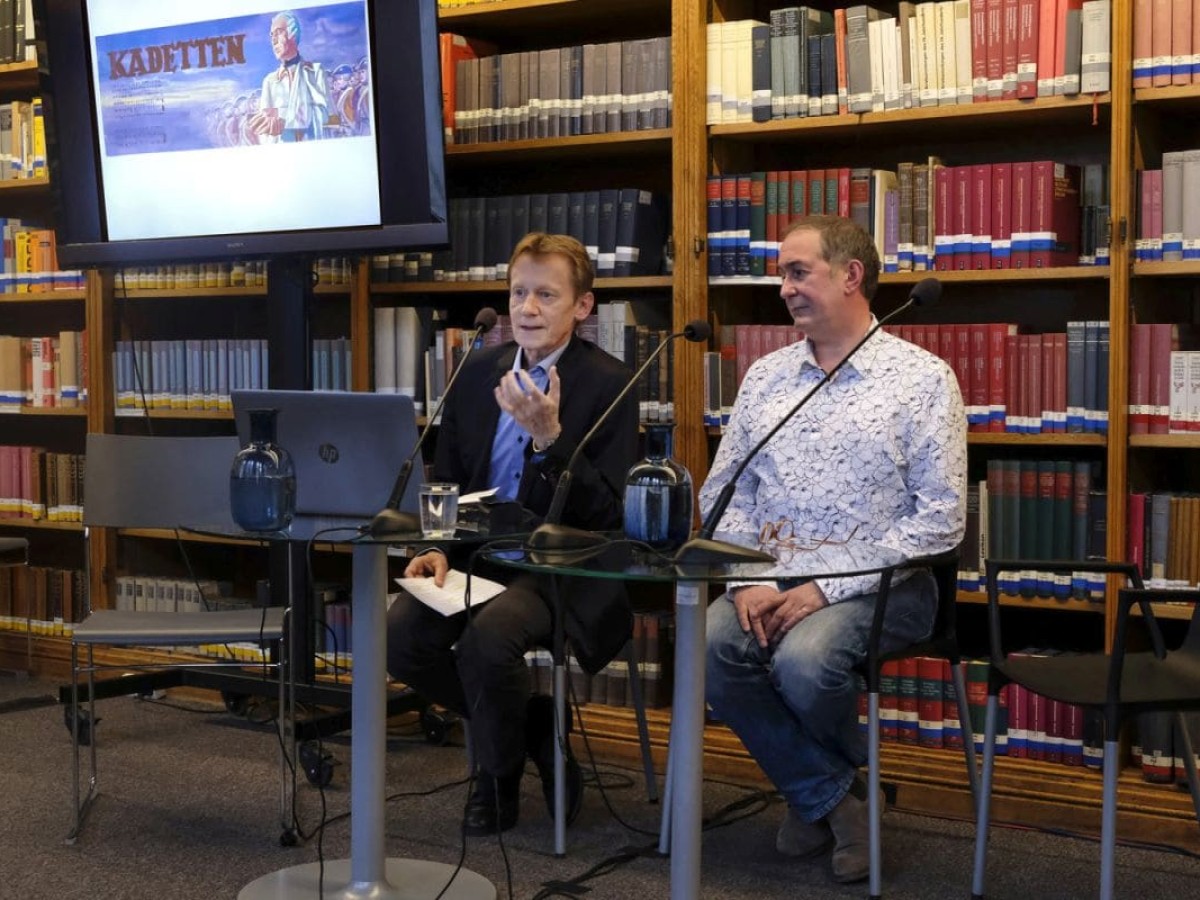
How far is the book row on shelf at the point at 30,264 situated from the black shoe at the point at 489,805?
2419 millimetres

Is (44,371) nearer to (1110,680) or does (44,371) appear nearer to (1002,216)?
(1002,216)

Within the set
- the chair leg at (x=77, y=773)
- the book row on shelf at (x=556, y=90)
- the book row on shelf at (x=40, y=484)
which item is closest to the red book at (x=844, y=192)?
the book row on shelf at (x=556, y=90)

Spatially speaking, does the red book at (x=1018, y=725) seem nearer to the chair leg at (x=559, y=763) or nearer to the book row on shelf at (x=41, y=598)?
the chair leg at (x=559, y=763)

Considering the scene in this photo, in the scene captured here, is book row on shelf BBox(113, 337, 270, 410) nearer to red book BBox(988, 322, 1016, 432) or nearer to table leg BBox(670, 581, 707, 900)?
red book BBox(988, 322, 1016, 432)

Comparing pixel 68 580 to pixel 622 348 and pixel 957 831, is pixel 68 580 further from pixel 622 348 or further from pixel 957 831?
pixel 957 831

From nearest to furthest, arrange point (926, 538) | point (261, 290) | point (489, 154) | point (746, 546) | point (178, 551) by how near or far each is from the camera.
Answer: point (746, 546)
point (926, 538)
point (489, 154)
point (261, 290)
point (178, 551)

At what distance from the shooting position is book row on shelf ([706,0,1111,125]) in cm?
324

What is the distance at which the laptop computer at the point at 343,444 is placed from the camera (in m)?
2.46

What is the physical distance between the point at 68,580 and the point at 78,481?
1.10ft

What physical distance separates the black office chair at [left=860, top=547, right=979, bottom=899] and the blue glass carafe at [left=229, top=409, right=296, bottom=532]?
3.36 feet

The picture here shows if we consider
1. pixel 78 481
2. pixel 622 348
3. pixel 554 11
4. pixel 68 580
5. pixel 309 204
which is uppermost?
pixel 554 11

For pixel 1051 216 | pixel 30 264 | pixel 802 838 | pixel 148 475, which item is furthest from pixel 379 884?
pixel 30 264

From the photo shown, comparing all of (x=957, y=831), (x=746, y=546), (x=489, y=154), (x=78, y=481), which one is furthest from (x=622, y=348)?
(x=78, y=481)

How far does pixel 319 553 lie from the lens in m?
4.58
